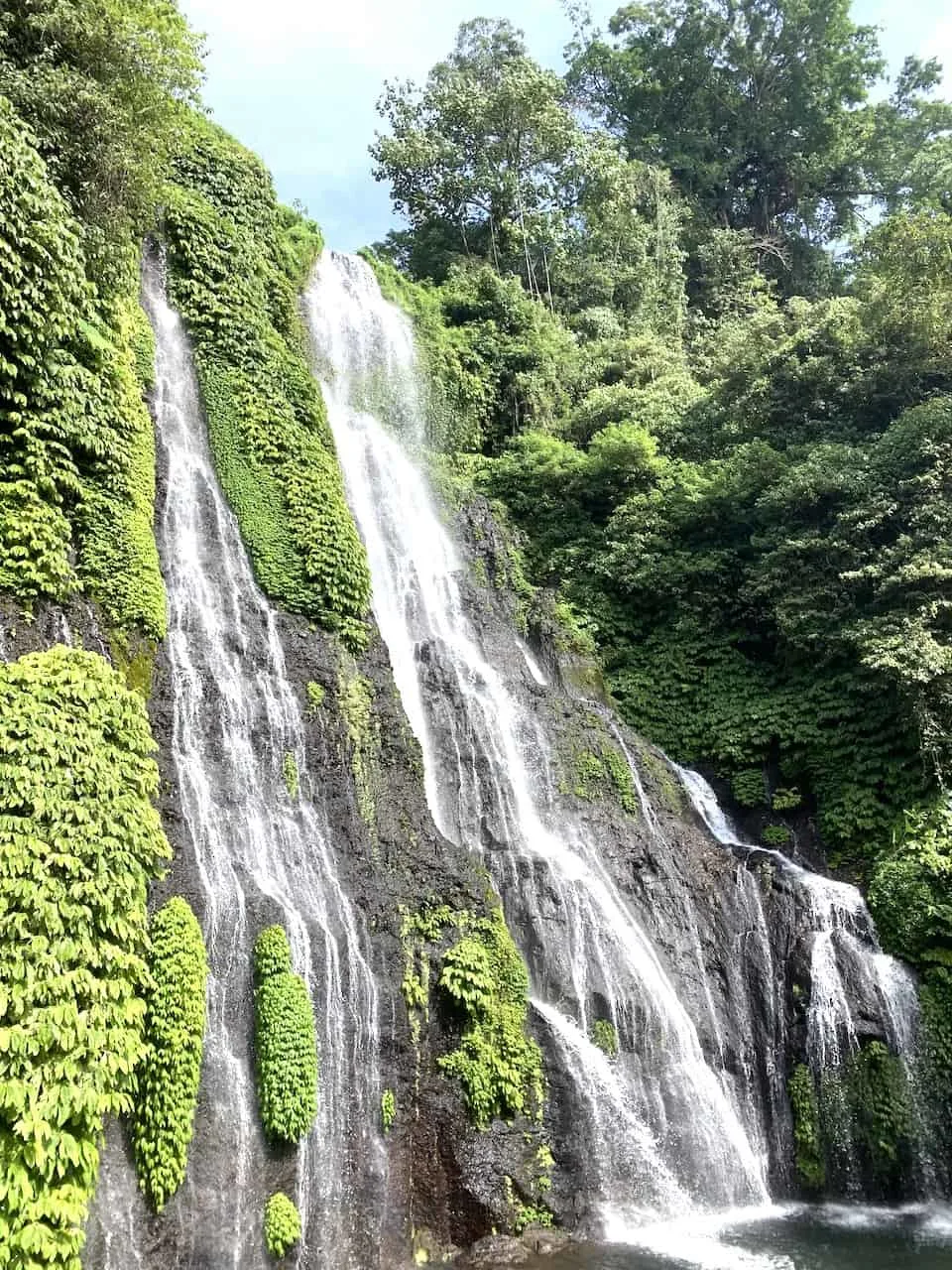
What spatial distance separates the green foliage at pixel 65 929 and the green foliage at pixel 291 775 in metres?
1.99

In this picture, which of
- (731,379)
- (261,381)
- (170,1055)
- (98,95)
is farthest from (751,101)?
(170,1055)

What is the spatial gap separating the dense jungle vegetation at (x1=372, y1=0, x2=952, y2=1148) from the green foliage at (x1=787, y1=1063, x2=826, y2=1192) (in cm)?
163

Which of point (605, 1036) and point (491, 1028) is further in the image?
point (605, 1036)

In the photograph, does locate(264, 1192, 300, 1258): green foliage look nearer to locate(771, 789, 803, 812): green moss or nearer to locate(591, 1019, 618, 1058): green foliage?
locate(591, 1019, 618, 1058): green foliage

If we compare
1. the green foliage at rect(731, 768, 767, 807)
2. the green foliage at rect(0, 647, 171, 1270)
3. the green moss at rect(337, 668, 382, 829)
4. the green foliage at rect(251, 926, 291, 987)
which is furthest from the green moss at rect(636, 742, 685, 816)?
the green foliage at rect(0, 647, 171, 1270)

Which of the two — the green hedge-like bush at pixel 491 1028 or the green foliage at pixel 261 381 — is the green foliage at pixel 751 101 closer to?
the green foliage at pixel 261 381

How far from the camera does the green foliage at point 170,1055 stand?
716cm

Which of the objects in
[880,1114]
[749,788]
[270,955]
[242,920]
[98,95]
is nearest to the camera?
[270,955]

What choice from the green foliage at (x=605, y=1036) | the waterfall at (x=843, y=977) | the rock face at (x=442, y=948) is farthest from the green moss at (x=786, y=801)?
the green foliage at (x=605, y=1036)

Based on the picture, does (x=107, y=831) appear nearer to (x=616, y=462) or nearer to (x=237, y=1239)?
(x=237, y=1239)

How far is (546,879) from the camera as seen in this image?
36.5 feet

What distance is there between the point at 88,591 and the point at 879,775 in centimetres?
1260

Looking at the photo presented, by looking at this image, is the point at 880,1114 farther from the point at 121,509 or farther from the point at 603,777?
the point at 121,509

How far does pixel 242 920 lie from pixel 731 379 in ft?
58.9
